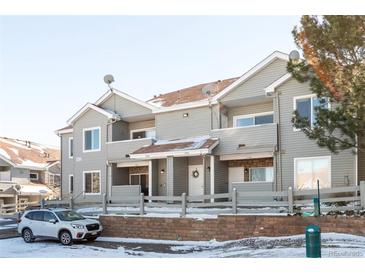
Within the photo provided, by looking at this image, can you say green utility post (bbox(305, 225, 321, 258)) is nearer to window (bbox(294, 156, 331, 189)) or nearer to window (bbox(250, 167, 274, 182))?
window (bbox(294, 156, 331, 189))

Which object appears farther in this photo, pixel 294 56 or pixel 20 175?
pixel 20 175

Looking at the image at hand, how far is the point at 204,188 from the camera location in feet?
81.4

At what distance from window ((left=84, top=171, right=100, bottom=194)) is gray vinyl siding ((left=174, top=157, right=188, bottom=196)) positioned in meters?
5.90

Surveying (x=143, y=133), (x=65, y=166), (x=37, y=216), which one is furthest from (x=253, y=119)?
(x=65, y=166)

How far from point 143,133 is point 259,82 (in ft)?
28.7

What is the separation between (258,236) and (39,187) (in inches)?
1177

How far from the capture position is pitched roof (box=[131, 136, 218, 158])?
23.7m

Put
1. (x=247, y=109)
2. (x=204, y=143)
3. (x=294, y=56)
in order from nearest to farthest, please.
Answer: (x=294, y=56), (x=204, y=143), (x=247, y=109)

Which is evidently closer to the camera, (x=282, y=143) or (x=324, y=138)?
(x=324, y=138)

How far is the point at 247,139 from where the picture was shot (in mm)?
23250

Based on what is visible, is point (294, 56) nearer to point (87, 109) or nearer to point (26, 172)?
point (87, 109)
